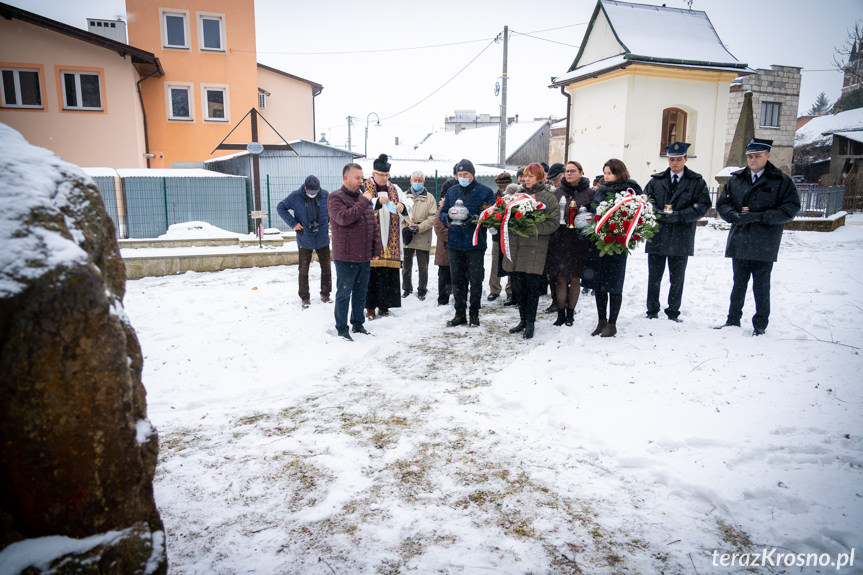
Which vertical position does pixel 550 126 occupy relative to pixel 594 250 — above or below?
above

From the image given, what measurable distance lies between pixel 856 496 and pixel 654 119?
17.9 meters

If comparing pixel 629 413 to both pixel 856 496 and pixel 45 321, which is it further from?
pixel 45 321

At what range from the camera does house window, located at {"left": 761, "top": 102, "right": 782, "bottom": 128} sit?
31438 mm

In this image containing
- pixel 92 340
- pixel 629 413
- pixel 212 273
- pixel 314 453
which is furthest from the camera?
pixel 212 273

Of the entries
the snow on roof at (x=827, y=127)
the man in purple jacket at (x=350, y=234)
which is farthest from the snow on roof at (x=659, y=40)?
the snow on roof at (x=827, y=127)

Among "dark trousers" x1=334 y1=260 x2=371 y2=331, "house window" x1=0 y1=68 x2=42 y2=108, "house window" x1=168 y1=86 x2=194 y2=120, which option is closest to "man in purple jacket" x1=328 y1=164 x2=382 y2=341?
"dark trousers" x1=334 y1=260 x2=371 y2=331

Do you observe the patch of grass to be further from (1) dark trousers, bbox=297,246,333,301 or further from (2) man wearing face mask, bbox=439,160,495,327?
(1) dark trousers, bbox=297,246,333,301

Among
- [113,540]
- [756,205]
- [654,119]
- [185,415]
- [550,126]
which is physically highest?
[550,126]

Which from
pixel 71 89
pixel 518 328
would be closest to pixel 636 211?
pixel 518 328

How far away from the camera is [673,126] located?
19.4m

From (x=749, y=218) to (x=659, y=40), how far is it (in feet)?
54.7

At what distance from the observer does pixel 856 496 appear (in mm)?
2934

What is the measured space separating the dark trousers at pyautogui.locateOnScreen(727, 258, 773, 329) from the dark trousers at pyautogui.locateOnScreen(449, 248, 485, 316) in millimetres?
2980

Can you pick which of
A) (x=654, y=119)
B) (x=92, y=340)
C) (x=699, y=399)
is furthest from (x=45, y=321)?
(x=654, y=119)
